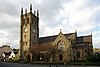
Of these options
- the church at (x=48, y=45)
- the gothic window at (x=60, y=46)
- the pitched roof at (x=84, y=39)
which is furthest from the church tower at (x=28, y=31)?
the pitched roof at (x=84, y=39)

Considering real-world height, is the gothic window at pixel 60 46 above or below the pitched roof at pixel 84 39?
below

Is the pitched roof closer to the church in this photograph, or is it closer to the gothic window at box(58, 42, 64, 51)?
the church

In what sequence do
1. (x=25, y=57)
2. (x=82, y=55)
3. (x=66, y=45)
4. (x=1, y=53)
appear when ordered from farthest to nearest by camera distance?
(x=1, y=53), (x=25, y=57), (x=66, y=45), (x=82, y=55)

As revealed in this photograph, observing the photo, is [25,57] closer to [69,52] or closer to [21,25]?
[21,25]

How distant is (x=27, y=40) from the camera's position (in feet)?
257

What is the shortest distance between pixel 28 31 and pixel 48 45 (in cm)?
1139

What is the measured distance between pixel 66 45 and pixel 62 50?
8.55ft

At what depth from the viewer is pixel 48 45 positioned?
242 feet

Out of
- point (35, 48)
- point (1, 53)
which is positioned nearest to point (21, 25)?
point (35, 48)

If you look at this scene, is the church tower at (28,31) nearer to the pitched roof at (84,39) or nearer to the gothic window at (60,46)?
the gothic window at (60,46)

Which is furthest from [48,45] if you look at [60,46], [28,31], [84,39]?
[84,39]

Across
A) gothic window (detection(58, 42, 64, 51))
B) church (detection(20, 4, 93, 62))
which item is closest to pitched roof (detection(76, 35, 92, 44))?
church (detection(20, 4, 93, 62))

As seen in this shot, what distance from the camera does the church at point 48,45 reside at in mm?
68312

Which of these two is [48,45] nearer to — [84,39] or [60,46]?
[60,46]
